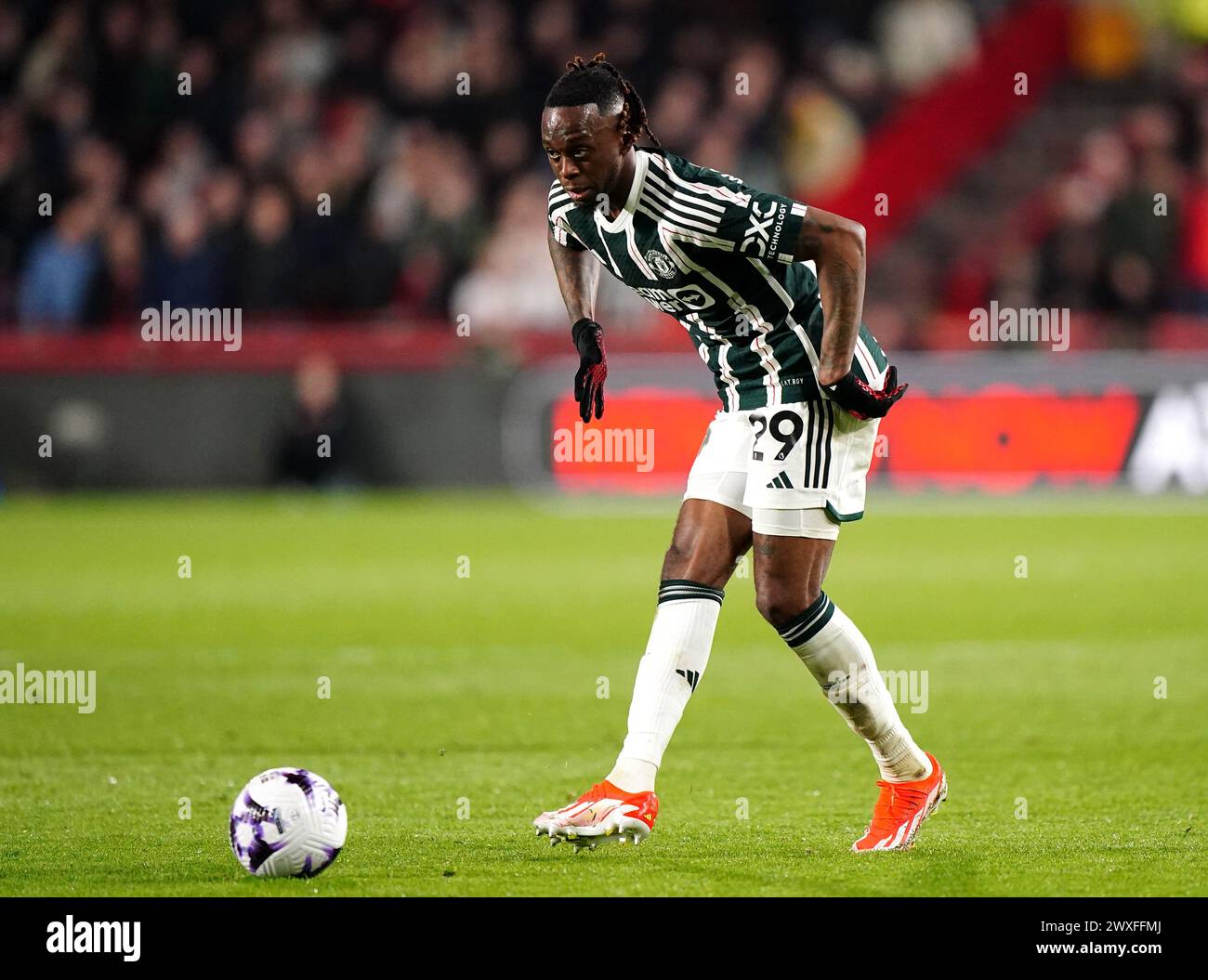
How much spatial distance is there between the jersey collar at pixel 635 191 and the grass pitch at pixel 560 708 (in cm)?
180

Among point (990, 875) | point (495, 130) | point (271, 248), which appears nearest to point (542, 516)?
point (271, 248)

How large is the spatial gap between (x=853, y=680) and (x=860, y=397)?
2.79ft

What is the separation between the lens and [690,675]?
5586 mm

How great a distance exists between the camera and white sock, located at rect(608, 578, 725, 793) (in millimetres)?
5449

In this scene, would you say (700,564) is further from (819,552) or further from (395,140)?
(395,140)

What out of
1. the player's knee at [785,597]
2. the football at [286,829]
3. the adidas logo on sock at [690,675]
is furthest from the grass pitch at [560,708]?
the player's knee at [785,597]

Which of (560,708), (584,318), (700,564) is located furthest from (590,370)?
(560,708)

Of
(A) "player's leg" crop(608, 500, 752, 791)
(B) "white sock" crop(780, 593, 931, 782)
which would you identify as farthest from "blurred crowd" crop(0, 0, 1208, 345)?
(B) "white sock" crop(780, 593, 931, 782)

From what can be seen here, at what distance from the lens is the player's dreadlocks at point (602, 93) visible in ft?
17.2

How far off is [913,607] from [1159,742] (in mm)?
3811

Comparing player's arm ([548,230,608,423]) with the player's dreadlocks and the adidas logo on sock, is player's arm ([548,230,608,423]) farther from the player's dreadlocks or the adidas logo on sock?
the adidas logo on sock


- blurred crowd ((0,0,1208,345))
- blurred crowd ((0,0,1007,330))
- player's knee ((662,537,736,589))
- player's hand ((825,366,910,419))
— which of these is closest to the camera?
player's hand ((825,366,910,419))

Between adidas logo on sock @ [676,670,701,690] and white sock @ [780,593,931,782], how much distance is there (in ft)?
0.92

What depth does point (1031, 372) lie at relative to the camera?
16.3m
